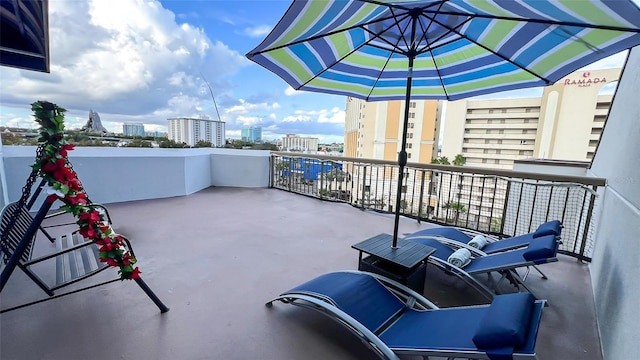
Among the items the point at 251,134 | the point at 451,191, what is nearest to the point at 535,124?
the point at 451,191

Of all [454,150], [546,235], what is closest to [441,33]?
[546,235]

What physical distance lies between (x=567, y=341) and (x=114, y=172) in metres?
6.89

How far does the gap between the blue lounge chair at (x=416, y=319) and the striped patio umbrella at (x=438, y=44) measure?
0.56 m

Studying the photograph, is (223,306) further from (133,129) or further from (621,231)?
(133,129)

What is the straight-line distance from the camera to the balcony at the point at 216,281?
Answer: 1.78m

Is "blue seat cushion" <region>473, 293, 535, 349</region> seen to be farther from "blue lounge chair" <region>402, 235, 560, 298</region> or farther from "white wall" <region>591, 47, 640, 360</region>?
"blue lounge chair" <region>402, 235, 560, 298</region>

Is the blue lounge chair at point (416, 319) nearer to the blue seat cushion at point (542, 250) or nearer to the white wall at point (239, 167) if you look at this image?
the blue seat cushion at point (542, 250)

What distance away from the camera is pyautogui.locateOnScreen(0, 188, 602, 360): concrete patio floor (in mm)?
1745

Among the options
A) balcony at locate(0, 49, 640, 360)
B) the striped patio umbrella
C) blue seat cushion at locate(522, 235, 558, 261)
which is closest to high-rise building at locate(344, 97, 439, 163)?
balcony at locate(0, 49, 640, 360)

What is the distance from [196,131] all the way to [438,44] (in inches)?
249

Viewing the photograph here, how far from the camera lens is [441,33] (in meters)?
2.48

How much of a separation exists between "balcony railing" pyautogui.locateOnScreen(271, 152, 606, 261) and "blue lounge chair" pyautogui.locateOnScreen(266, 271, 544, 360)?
1641mm

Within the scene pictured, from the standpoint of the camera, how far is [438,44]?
2699 mm

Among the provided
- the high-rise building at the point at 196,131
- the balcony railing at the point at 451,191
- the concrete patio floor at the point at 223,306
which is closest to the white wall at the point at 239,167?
the balcony railing at the point at 451,191
